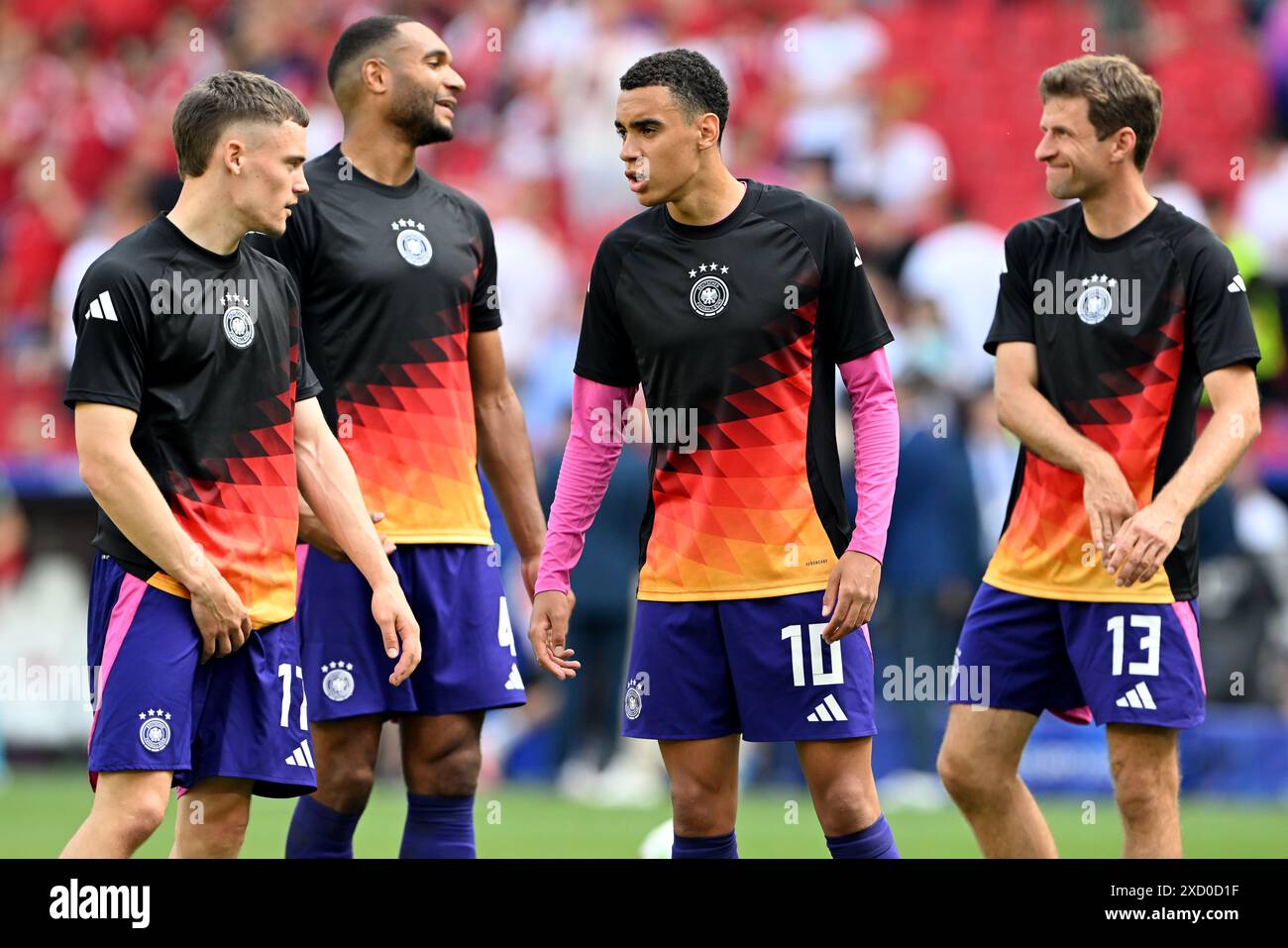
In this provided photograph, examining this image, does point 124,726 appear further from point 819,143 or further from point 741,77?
point 741,77

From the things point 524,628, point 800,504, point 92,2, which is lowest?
point 524,628

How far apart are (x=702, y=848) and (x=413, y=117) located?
265cm

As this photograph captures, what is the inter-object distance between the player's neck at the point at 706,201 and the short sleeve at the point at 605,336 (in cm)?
24

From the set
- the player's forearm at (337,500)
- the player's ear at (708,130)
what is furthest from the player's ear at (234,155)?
the player's ear at (708,130)

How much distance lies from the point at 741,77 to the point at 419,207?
31.4 feet

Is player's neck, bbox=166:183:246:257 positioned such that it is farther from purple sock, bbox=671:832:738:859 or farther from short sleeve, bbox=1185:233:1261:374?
short sleeve, bbox=1185:233:1261:374

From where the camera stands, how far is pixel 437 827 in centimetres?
625

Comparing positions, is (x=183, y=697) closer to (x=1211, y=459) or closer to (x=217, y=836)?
(x=217, y=836)

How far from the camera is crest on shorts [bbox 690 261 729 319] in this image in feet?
18.4

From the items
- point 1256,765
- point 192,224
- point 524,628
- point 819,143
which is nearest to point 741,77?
point 819,143

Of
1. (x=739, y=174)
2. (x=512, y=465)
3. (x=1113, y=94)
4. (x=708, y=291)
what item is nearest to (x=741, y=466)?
(x=708, y=291)

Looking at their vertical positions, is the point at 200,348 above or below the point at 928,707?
above

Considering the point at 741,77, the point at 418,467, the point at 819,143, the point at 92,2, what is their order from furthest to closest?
1. the point at 92,2
2. the point at 741,77
3. the point at 819,143
4. the point at 418,467
